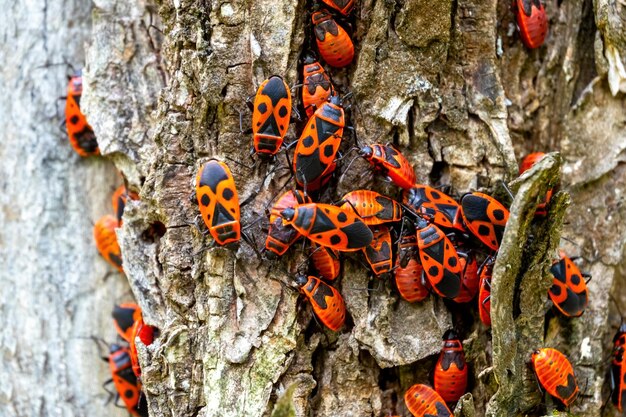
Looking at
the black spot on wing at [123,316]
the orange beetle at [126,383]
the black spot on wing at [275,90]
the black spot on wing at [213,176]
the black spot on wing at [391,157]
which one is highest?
the black spot on wing at [275,90]

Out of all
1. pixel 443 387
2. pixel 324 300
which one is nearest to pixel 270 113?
pixel 324 300

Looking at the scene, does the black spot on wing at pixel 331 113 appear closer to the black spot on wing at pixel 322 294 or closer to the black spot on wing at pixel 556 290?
the black spot on wing at pixel 322 294

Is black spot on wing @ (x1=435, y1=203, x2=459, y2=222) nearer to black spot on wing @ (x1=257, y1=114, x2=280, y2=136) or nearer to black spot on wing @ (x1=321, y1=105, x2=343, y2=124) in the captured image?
black spot on wing @ (x1=321, y1=105, x2=343, y2=124)

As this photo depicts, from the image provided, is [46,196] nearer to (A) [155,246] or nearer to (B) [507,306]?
(A) [155,246]

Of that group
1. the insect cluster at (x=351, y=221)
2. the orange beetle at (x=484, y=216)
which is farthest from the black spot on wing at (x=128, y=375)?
the orange beetle at (x=484, y=216)

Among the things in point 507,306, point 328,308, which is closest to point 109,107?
point 328,308

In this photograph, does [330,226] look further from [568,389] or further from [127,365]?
[127,365]
